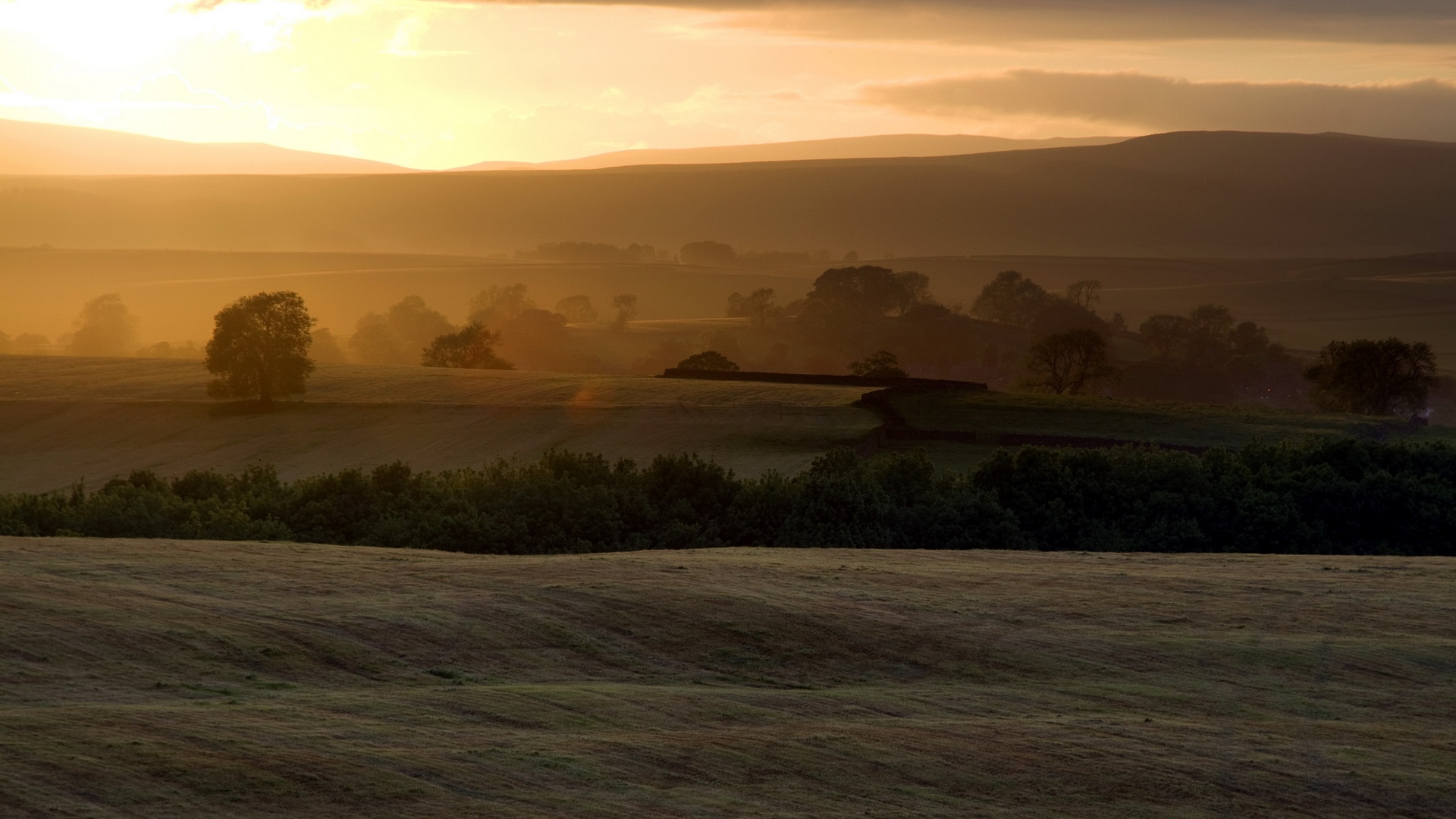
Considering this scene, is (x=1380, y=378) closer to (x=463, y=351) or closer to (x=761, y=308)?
(x=463, y=351)

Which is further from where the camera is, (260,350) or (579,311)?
(579,311)

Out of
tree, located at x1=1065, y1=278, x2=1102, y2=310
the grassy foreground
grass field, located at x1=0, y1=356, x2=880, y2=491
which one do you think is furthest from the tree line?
tree, located at x1=1065, y1=278, x2=1102, y2=310

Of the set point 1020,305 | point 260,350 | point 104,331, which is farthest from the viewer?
point 1020,305

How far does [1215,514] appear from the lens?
1475 inches

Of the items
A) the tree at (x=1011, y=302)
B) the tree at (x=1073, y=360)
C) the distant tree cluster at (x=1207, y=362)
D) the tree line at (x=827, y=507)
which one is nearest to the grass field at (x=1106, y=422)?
the tree line at (x=827, y=507)

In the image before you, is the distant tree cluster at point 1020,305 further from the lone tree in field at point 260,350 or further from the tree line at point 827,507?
the tree line at point 827,507

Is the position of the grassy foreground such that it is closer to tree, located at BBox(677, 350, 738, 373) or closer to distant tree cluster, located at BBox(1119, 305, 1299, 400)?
tree, located at BBox(677, 350, 738, 373)

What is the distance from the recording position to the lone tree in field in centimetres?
7475

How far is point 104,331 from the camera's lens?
486 ft

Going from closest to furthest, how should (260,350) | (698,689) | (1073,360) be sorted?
(698,689) → (260,350) → (1073,360)

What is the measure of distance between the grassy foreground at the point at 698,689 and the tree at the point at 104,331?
131 meters

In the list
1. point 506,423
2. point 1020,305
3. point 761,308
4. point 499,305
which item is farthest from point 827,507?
point 499,305

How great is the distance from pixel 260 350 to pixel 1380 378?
2760 inches

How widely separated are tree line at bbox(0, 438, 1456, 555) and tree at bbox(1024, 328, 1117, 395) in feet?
196
